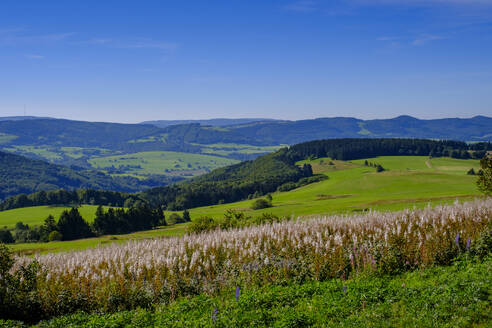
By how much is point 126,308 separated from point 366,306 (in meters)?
7.27

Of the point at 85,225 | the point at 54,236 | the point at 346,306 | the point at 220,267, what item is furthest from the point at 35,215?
the point at 346,306

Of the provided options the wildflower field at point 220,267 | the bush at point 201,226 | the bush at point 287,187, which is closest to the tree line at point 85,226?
the bush at point 201,226

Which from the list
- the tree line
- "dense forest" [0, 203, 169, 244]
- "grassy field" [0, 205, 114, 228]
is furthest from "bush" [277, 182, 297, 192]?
"dense forest" [0, 203, 169, 244]

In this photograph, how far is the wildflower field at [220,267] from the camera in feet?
40.6

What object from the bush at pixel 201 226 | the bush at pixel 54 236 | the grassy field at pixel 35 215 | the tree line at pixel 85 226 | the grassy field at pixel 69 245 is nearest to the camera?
the bush at pixel 201 226

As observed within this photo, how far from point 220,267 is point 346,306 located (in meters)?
5.74

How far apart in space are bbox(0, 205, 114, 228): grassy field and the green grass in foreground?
385 ft

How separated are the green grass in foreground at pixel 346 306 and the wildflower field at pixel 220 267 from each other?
725mm

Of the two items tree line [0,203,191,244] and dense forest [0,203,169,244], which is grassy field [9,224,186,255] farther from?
dense forest [0,203,169,244]

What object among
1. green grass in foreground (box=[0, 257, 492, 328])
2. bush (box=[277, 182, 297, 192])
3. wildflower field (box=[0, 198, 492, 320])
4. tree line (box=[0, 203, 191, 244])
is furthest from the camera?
bush (box=[277, 182, 297, 192])

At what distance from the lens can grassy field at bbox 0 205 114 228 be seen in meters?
127

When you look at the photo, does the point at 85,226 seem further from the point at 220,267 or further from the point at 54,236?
the point at 220,267

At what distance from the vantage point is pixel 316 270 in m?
12.9

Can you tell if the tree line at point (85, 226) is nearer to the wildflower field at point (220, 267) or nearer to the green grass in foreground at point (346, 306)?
the wildflower field at point (220, 267)
